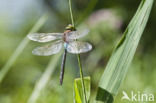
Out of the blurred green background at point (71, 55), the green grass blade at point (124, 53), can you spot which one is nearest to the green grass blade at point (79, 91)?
the green grass blade at point (124, 53)

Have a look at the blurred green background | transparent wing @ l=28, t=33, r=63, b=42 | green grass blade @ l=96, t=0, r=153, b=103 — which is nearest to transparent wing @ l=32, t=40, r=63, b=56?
transparent wing @ l=28, t=33, r=63, b=42

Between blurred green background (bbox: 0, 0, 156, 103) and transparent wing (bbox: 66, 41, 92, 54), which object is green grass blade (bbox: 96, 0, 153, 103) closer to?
transparent wing (bbox: 66, 41, 92, 54)

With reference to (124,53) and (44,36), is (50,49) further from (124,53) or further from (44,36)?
(124,53)

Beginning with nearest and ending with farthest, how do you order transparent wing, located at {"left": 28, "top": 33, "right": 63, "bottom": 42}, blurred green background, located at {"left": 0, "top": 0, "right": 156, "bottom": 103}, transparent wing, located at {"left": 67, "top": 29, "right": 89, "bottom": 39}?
transparent wing, located at {"left": 67, "top": 29, "right": 89, "bottom": 39} → transparent wing, located at {"left": 28, "top": 33, "right": 63, "bottom": 42} → blurred green background, located at {"left": 0, "top": 0, "right": 156, "bottom": 103}

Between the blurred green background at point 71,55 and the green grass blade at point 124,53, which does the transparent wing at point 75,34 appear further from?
the blurred green background at point 71,55

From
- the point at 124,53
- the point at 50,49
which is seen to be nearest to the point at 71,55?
the point at 50,49

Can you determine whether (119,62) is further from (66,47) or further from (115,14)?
(115,14)

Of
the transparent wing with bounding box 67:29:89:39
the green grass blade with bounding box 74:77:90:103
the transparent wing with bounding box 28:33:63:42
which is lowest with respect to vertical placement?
the green grass blade with bounding box 74:77:90:103
